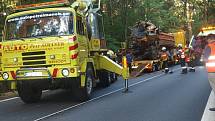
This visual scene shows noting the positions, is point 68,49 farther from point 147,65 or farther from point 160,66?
point 160,66

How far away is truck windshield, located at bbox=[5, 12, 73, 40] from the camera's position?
1263 centimetres

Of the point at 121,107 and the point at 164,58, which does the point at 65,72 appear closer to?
the point at 121,107

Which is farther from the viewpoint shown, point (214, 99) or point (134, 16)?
point (134, 16)

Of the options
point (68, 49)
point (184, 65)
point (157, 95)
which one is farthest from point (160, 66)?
point (68, 49)

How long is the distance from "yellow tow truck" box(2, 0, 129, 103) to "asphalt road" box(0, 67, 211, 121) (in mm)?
581

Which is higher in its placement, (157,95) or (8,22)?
(8,22)

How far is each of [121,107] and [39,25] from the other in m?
3.49

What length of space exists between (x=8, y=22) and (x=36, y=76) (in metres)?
2.13

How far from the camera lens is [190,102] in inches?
464

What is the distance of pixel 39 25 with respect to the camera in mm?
12891

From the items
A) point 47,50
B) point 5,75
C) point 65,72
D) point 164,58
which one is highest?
point 47,50

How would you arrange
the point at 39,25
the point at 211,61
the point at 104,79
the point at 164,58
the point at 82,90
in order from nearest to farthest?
the point at 211,61
the point at 82,90
the point at 39,25
the point at 104,79
the point at 164,58

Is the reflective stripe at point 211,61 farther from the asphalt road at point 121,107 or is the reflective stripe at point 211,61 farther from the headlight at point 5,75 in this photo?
the headlight at point 5,75

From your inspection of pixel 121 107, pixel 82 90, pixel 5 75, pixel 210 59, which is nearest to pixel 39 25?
pixel 5 75
